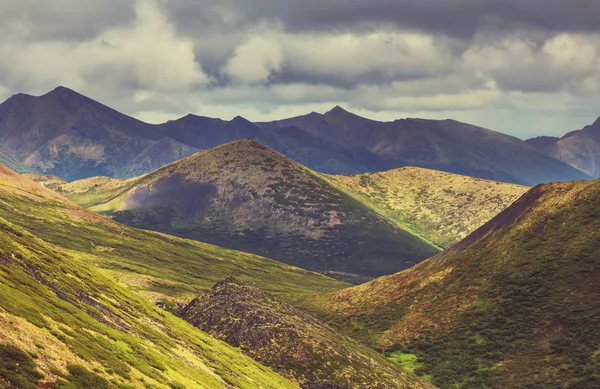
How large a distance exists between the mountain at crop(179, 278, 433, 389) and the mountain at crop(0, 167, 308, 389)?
437 inches

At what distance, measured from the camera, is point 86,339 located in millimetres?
55594

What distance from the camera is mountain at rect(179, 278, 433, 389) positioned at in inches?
4441

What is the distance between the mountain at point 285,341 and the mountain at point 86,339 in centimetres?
1110

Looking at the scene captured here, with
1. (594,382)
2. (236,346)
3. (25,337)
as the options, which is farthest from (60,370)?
(594,382)

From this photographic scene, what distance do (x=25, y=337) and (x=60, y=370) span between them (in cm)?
406

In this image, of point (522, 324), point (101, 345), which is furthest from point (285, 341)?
point (522, 324)

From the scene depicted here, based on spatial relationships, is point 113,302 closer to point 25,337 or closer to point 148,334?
point 148,334

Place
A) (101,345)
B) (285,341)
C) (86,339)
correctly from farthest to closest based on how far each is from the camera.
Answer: (285,341) → (101,345) → (86,339)

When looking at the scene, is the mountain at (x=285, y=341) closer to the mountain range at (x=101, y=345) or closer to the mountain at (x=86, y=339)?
the mountain range at (x=101, y=345)

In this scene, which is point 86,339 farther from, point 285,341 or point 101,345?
point 285,341

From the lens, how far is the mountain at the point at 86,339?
45094mm

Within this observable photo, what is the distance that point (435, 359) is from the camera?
169 meters

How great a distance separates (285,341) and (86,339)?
6900 centimetres

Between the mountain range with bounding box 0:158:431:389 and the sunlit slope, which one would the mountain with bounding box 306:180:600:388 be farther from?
the sunlit slope
